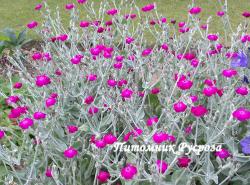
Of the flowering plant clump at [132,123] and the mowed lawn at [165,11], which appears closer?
the flowering plant clump at [132,123]

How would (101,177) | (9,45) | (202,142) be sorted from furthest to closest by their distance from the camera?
(9,45) < (202,142) < (101,177)

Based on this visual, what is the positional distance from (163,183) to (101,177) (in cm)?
28

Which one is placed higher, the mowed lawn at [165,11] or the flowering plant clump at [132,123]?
the mowed lawn at [165,11]

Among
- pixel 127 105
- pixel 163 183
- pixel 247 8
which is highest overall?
pixel 247 8

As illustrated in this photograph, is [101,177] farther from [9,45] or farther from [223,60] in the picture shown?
[9,45]

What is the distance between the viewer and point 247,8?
798 centimetres

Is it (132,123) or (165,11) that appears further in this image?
(165,11)

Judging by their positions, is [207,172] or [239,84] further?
[239,84]

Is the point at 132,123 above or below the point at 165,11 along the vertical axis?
below

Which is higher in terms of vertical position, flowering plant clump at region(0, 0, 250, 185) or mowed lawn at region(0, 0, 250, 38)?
mowed lawn at region(0, 0, 250, 38)

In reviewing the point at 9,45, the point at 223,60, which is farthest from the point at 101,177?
the point at 9,45

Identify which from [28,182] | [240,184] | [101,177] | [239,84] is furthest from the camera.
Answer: [239,84]

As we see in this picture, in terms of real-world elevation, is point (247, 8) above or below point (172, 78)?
above

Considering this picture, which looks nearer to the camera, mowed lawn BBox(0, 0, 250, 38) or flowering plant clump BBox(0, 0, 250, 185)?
flowering plant clump BBox(0, 0, 250, 185)
